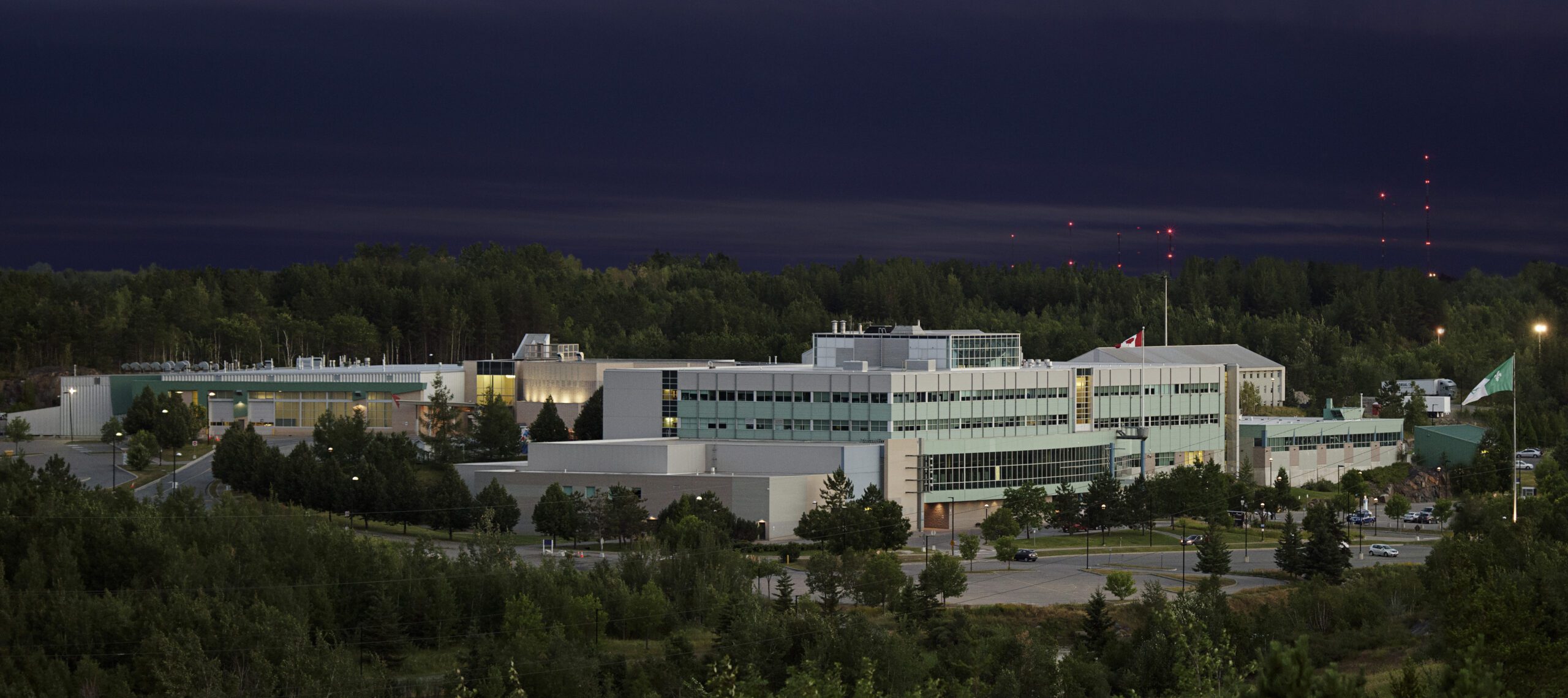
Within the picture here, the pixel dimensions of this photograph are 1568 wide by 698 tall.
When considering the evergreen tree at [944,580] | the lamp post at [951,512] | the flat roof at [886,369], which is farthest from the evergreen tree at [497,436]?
the evergreen tree at [944,580]

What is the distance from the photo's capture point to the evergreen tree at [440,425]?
86000 mm

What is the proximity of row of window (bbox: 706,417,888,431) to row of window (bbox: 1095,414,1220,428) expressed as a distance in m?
13.6

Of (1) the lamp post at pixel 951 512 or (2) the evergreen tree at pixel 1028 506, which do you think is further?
(1) the lamp post at pixel 951 512

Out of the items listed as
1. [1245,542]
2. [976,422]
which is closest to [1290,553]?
[1245,542]

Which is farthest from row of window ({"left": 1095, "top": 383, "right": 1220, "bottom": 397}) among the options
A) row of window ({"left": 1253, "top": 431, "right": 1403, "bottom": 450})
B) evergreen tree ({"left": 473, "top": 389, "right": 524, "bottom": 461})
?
evergreen tree ({"left": 473, "top": 389, "right": 524, "bottom": 461})

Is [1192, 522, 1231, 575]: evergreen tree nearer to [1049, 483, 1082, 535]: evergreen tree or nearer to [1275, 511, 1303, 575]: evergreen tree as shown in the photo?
[1275, 511, 1303, 575]: evergreen tree

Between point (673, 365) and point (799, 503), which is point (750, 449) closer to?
point (799, 503)

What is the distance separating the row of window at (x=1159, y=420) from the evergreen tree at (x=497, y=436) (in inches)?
1092

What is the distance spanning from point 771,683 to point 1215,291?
463ft

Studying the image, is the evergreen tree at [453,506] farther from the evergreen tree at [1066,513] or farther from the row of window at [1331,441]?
the row of window at [1331,441]

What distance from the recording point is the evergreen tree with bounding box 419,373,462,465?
282ft

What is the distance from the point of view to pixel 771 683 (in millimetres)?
45938

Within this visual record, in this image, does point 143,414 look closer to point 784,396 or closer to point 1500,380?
point 784,396

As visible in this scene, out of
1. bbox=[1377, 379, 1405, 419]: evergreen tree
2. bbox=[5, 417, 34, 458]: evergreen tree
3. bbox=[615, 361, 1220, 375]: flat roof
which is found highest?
bbox=[615, 361, 1220, 375]: flat roof
